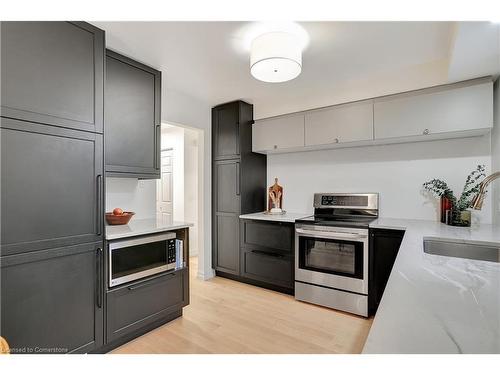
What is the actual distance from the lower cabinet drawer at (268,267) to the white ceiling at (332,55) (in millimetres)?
1920

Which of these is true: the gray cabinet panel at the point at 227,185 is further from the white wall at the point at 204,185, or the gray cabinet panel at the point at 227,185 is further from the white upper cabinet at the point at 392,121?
the white upper cabinet at the point at 392,121

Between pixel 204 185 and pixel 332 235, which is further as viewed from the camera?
pixel 204 185

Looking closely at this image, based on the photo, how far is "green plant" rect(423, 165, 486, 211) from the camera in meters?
2.29

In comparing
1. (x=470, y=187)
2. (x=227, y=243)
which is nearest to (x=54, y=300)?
(x=227, y=243)

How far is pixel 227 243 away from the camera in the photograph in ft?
11.4

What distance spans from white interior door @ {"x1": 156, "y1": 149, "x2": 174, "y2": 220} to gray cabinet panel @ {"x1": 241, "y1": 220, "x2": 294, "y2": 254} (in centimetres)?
200

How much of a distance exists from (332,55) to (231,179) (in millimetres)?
1859

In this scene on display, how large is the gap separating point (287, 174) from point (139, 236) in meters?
2.15

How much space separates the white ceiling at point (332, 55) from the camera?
1.79 m

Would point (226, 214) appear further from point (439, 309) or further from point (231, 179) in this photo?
point (439, 309)

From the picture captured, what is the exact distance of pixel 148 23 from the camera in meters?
1.80

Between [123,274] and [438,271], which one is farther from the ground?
[438,271]

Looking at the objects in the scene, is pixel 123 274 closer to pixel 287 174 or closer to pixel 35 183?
pixel 35 183
